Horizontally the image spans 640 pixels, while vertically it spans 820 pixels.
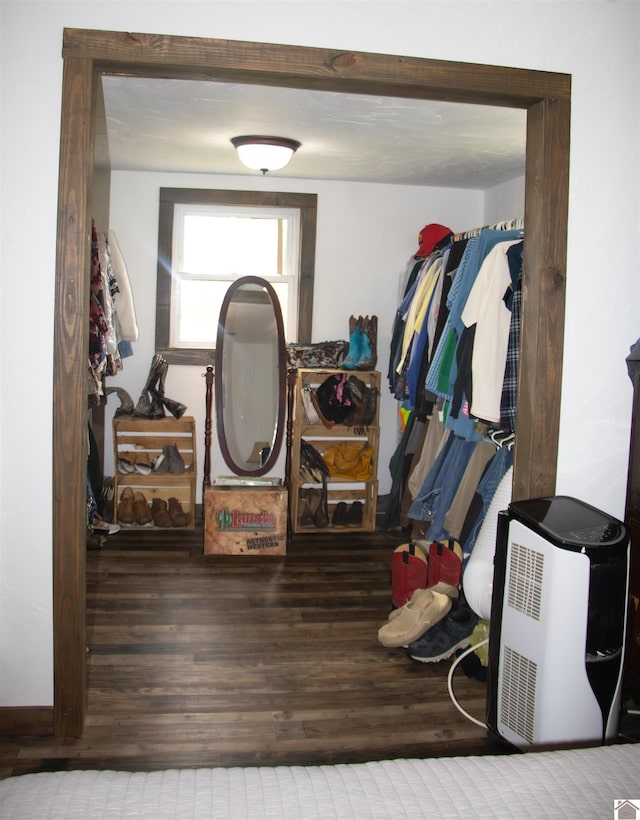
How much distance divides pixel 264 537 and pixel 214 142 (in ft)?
6.77

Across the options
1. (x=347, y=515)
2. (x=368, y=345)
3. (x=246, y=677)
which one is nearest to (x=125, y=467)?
(x=347, y=515)

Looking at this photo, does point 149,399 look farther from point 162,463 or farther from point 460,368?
point 460,368

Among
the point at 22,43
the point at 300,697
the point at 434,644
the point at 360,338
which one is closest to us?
the point at 22,43

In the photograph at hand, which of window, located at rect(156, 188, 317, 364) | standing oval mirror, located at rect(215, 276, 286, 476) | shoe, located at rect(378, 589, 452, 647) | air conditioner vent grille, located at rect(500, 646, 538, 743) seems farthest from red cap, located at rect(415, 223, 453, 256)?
air conditioner vent grille, located at rect(500, 646, 538, 743)

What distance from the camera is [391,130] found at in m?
3.50

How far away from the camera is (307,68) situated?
209cm

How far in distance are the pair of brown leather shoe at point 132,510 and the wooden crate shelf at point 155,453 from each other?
0.08 feet

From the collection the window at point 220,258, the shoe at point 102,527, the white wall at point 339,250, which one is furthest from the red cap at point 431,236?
the shoe at point 102,527

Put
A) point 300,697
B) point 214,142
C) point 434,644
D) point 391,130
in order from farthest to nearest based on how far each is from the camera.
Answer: point 214,142, point 391,130, point 434,644, point 300,697

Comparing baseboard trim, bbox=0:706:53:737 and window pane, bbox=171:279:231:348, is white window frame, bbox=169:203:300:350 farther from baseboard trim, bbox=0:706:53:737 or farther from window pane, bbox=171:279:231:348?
baseboard trim, bbox=0:706:53:737

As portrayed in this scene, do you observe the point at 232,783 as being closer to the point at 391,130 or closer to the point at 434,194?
the point at 391,130

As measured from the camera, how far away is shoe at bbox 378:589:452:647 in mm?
2859

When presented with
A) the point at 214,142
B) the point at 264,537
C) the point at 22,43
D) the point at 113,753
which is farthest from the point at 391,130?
the point at 113,753

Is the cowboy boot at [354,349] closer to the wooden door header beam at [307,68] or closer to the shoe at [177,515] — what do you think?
the shoe at [177,515]
